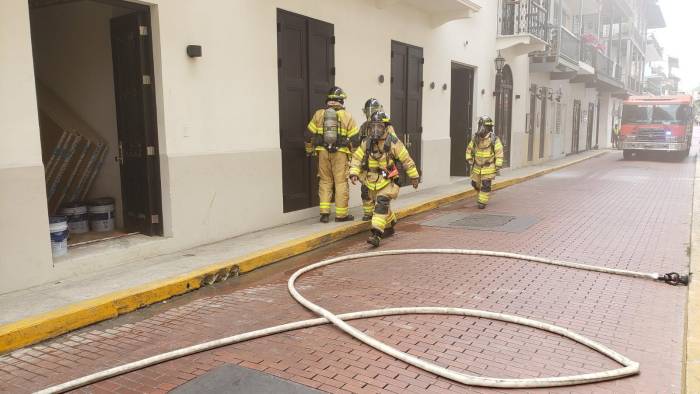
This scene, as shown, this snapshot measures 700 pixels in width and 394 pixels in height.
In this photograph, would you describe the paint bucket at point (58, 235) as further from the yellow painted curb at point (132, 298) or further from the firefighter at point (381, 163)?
the firefighter at point (381, 163)

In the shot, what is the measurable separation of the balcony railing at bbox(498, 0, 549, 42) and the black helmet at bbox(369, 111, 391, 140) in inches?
429

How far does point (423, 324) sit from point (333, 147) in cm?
428

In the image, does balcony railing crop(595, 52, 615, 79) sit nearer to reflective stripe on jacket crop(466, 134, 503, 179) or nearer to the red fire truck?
the red fire truck

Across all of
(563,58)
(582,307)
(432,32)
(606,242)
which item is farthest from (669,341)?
(563,58)

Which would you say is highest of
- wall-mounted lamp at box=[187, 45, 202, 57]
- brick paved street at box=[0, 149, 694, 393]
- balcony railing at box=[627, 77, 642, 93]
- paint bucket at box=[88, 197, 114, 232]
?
balcony railing at box=[627, 77, 642, 93]

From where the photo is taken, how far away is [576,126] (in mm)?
29094

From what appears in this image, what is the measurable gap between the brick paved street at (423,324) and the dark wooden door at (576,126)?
72.6ft

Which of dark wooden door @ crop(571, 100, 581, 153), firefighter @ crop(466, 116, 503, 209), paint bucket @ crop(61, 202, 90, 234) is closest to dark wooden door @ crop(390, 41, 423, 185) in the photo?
firefighter @ crop(466, 116, 503, 209)

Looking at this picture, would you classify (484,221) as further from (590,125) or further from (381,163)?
(590,125)

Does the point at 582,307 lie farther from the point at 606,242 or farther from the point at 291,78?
the point at 291,78

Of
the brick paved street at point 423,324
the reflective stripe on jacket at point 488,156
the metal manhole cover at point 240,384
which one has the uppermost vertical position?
the reflective stripe on jacket at point 488,156

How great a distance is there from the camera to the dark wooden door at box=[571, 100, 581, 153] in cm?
2861

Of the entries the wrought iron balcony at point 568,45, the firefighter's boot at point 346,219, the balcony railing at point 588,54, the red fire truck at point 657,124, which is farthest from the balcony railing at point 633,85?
the firefighter's boot at point 346,219

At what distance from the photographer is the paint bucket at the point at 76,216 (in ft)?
22.3
